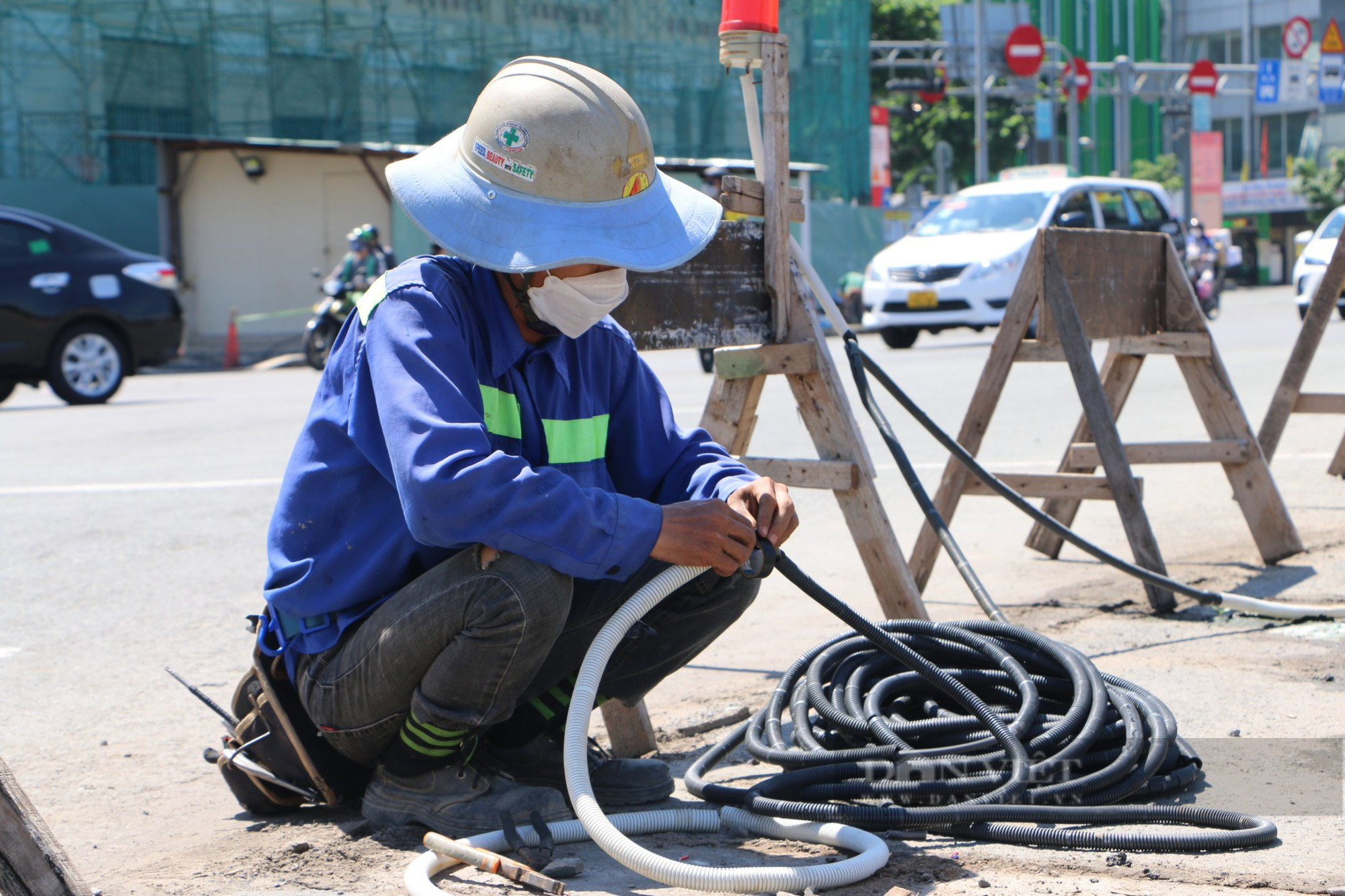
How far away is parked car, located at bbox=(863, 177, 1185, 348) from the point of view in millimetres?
16328

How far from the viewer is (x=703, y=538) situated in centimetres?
249

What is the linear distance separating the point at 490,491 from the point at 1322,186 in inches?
2086

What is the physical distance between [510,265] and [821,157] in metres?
34.1

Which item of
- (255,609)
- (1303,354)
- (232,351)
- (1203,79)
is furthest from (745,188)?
(1203,79)

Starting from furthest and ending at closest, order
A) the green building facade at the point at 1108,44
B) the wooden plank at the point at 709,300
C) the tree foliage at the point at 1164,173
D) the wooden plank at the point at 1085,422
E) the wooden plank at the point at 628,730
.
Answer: the green building facade at the point at 1108,44, the tree foliage at the point at 1164,173, the wooden plank at the point at 1085,422, the wooden plank at the point at 709,300, the wooden plank at the point at 628,730

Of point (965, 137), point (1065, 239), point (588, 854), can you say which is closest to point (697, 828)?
point (588, 854)

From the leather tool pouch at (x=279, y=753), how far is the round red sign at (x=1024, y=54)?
3129 cm

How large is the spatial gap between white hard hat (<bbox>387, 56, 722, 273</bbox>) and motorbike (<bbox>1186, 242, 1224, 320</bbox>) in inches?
844

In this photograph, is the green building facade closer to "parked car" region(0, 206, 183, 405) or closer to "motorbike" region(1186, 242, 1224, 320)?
"motorbike" region(1186, 242, 1224, 320)

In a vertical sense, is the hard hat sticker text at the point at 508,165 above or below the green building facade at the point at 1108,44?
below

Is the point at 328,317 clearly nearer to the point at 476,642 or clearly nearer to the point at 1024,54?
A: the point at 476,642

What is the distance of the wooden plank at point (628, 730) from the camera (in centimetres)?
328

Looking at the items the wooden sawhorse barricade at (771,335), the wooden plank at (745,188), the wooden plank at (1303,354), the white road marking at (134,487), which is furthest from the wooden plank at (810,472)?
the white road marking at (134,487)

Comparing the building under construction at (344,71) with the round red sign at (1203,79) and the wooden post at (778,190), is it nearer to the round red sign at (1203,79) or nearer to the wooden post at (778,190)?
the round red sign at (1203,79)
